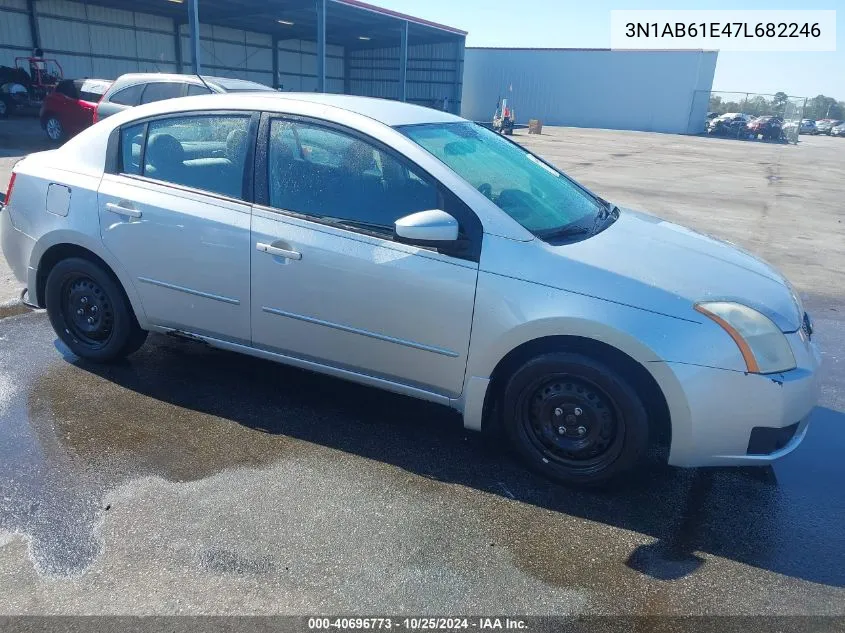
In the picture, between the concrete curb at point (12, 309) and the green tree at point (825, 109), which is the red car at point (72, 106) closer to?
the concrete curb at point (12, 309)

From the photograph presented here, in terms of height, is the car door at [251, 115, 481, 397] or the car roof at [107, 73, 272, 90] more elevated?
the car roof at [107, 73, 272, 90]

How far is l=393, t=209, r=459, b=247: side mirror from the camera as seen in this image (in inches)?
118

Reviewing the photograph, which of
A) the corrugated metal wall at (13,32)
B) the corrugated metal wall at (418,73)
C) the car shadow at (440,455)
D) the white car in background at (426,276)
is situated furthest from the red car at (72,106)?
the corrugated metal wall at (418,73)

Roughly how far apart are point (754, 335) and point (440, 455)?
5.22ft

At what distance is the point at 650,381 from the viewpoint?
2.93 metres

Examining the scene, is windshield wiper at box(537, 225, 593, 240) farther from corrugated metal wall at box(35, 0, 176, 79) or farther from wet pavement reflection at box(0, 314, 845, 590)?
corrugated metal wall at box(35, 0, 176, 79)

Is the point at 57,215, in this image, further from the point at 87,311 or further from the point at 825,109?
the point at 825,109

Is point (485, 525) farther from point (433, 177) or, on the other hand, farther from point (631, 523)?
point (433, 177)

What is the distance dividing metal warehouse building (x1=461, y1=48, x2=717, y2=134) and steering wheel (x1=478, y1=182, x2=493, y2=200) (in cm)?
4471

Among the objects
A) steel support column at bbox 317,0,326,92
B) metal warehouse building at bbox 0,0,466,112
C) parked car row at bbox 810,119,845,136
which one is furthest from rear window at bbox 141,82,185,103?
parked car row at bbox 810,119,845,136

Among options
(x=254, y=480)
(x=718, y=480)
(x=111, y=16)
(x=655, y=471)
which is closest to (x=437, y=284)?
(x=254, y=480)

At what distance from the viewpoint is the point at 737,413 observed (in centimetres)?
283

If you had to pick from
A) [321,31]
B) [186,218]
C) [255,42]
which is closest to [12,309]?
[186,218]

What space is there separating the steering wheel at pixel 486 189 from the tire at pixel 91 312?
228cm
